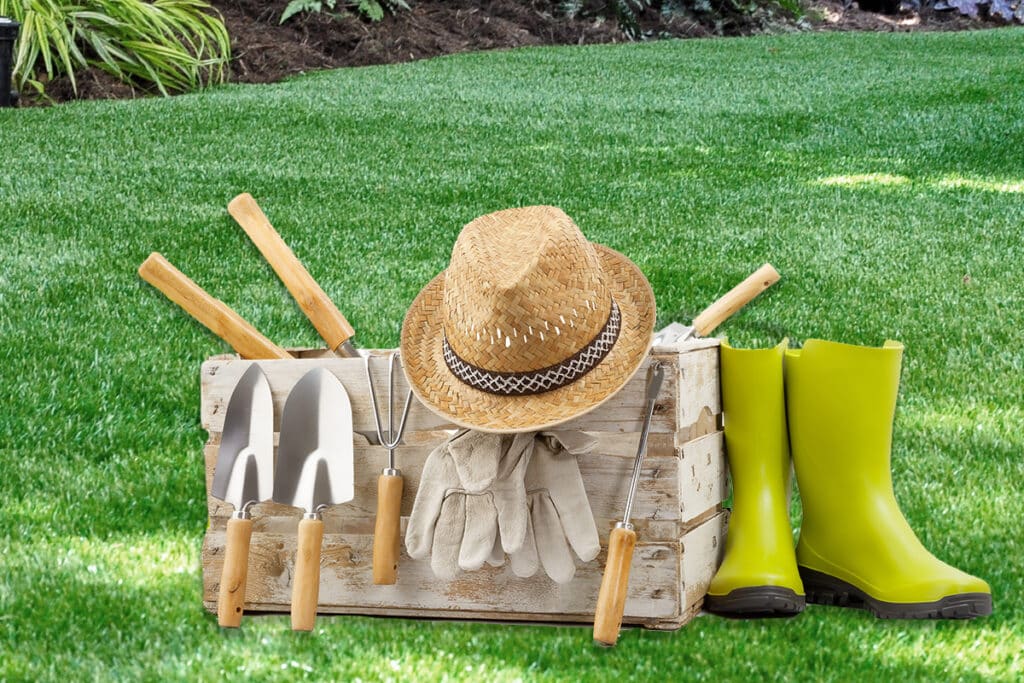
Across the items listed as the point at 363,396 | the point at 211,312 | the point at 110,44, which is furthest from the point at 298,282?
the point at 110,44

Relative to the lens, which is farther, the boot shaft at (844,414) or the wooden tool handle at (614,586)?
the boot shaft at (844,414)

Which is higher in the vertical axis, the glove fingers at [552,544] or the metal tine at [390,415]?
the metal tine at [390,415]

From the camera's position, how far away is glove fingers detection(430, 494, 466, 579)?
2119 mm

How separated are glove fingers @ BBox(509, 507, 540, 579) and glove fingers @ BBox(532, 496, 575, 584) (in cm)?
1

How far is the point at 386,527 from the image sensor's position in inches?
83.7

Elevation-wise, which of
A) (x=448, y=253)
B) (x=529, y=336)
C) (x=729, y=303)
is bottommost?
(x=448, y=253)

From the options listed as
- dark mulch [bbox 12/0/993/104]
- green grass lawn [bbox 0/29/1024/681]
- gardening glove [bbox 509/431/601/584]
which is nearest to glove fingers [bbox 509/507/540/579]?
gardening glove [bbox 509/431/601/584]

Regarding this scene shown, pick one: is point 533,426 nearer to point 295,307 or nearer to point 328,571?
point 328,571

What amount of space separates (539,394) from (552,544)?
0.25 meters

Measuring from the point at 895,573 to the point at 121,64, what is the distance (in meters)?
7.18

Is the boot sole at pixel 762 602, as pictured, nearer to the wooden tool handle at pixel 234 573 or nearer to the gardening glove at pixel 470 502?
the gardening glove at pixel 470 502

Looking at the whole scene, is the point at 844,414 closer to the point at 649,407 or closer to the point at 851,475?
Answer: the point at 851,475

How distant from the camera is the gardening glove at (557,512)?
2084 millimetres

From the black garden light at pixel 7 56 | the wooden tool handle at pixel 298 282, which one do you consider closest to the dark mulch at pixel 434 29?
the black garden light at pixel 7 56
